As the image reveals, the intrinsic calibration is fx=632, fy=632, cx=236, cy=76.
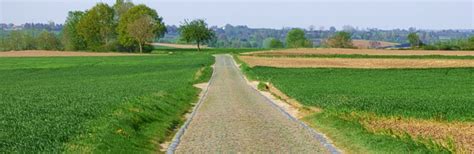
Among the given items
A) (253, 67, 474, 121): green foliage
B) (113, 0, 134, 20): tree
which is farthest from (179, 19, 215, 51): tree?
(253, 67, 474, 121): green foliage

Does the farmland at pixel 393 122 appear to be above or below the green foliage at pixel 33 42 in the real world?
above

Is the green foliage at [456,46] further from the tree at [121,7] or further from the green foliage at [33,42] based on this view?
the green foliage at [33,42]

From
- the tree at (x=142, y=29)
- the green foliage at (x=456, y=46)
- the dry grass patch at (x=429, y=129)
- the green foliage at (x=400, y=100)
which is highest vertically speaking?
the tree at (x=142, y=29)

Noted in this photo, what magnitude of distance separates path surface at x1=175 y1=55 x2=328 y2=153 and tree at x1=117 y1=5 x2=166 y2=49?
12184cm

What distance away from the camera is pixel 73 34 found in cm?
16950

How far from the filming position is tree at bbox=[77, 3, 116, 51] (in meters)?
158

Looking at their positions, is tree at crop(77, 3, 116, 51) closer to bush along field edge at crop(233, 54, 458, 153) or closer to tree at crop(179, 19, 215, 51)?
tree at crop(179, 19, 215, 51)

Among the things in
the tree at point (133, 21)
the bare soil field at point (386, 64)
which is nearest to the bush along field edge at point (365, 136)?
the bare soil field at point (386, 64)

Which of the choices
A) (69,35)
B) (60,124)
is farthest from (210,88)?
(69,35)

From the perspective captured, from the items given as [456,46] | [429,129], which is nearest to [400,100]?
[429,129]

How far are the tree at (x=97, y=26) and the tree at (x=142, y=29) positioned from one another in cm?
1395

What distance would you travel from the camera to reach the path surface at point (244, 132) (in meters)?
16.5

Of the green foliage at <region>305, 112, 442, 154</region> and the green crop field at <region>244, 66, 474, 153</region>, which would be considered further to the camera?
the green crop field at <region>244, 66, 474, 153</region>

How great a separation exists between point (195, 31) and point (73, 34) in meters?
33.0
